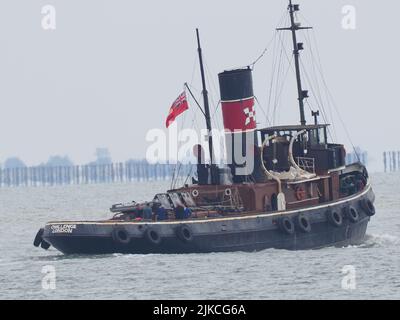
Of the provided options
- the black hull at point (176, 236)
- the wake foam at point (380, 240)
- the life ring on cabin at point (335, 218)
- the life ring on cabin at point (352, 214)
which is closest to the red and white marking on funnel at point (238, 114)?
the black hull at point (176, 236)

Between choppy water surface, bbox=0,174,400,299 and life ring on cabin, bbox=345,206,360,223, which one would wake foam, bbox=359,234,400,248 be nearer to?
choppy water surface, bbox=0,174,400,299

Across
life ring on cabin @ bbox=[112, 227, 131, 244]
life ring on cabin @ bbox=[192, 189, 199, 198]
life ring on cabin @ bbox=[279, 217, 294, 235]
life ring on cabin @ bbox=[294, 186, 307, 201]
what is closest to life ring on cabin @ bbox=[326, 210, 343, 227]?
life ring on cabin @ bbox=[294, 186, 307, 201]

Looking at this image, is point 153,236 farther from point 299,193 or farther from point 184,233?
point 299,193

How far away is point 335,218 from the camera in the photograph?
62.8 metres

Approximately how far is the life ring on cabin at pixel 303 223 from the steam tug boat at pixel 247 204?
0.04 meters

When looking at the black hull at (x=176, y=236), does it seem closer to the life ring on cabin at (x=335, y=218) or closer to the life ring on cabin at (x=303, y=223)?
the life ring on cabin at (x=303, y=223)

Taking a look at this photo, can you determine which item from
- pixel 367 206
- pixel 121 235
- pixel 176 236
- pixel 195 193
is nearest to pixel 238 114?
pixel 195 193

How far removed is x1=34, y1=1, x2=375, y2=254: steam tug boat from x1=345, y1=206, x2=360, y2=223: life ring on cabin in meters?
0.06

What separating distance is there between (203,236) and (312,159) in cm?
775

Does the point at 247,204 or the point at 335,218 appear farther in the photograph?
the point at 335,218

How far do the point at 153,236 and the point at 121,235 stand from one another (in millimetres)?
1339

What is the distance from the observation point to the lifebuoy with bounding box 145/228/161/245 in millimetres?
58875

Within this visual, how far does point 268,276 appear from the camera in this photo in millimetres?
54344
